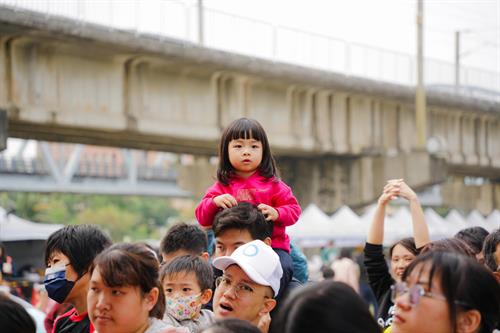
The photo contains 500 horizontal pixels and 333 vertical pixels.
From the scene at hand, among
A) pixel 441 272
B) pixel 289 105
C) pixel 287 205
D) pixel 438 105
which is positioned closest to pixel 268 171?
pixel 287 205

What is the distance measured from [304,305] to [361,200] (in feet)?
95.1

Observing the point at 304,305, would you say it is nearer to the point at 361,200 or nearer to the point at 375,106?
the point at 375,106

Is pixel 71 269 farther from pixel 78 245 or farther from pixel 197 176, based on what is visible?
pixel 197 176

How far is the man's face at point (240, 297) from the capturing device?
4.52 m

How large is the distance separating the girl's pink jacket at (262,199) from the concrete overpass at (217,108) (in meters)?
12.6

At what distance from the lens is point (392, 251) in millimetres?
6348

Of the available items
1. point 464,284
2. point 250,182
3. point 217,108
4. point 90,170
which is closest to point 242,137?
point 250,182

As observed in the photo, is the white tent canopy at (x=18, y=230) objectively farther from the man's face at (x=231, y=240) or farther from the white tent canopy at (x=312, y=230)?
the man's face at (x=231, y=240)

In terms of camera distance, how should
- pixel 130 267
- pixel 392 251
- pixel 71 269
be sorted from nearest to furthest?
pixel 130 267 → pixel 71 269 → pixel 392 251

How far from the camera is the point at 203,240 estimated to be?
720 cm

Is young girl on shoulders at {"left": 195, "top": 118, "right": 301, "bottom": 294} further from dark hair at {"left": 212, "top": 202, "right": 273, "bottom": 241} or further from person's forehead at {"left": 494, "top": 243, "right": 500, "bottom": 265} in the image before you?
person's forehead at {"left": 494, "top": 243, "right": 500, "bottom": 265}

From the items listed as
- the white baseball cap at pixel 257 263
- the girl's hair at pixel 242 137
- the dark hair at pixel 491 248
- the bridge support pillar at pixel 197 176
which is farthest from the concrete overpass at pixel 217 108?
the white baseball cap at pixel 257 263

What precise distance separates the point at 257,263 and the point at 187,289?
1171 mm

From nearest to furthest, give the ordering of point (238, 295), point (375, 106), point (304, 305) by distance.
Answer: point (304, 305) → point (238, 295) → point (375, 106)
